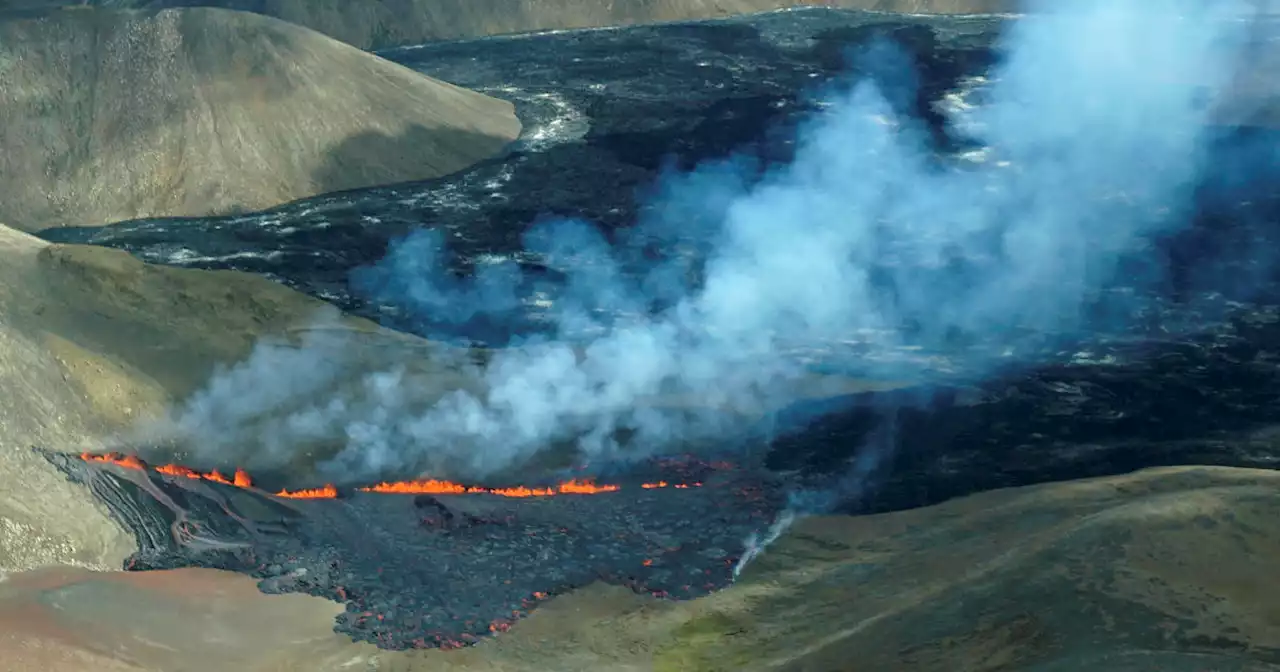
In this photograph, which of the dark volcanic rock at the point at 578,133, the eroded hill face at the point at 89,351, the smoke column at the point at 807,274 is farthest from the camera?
the dark volcanic rock at the point at 578,133

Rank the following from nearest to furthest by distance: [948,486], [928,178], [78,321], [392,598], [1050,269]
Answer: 1. [392,598]
2. [948,486]
3. [78,321]
4. [1050,269]
5. [928,178]

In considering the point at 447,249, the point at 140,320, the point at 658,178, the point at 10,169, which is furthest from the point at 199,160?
the point at 140,320

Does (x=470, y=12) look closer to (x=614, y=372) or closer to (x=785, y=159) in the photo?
(x=785, y=159)

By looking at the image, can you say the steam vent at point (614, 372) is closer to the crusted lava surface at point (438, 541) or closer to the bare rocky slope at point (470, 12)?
the crusted lava surface at point (438, 541)

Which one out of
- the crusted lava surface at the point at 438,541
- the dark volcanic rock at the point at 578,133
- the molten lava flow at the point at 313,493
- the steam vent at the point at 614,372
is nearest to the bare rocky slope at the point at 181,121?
the steam vent at the point at 614,372

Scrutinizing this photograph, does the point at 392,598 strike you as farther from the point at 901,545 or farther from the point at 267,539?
the point at 901,545

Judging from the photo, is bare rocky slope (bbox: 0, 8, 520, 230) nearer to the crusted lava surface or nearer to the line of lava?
the line of lava

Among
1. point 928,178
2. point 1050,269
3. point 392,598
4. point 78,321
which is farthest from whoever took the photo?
point 928,178
